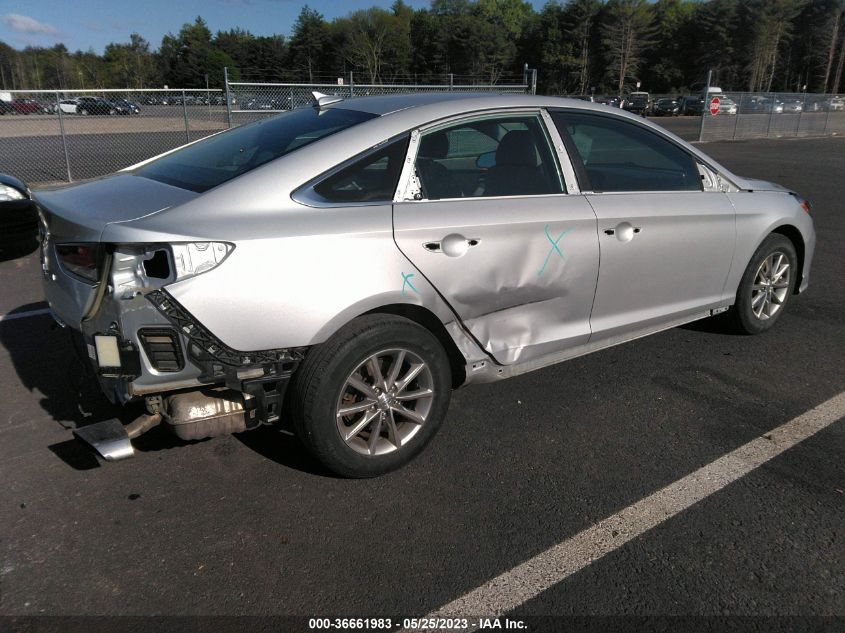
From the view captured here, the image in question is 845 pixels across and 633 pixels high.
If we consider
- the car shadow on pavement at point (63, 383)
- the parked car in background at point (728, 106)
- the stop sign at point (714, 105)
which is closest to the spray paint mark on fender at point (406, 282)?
the car shadow on pavement at point (63, 383)

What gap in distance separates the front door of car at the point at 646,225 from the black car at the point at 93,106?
1221 centimetres

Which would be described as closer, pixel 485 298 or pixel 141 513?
pixel 141 513

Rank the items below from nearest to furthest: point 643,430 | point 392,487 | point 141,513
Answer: point 141,513 → point 392,487 → point 643,430

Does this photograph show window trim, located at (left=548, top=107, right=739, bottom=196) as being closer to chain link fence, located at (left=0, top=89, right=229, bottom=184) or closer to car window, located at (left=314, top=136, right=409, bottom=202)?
car window, located at (left=314, top=136, right=409, bottom=202)

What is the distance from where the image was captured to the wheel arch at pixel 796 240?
15.3ft

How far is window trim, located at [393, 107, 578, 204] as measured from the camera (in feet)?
9.86

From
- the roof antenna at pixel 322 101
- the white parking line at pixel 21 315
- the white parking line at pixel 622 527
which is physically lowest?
the white parking line at pixel 21 315

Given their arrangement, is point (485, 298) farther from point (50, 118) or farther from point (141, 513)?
point (50, 118)

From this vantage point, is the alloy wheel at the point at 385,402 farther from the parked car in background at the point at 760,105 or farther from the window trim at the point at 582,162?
the parked car in background at the point at 760,105

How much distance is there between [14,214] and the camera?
6.31 meters

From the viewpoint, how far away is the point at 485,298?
3.16 m

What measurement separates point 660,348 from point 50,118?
13.9 meters

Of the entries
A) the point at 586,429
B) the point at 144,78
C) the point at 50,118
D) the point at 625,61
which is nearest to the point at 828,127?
the point at 50,118

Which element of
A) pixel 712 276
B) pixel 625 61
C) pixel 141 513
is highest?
pixel 625 61
